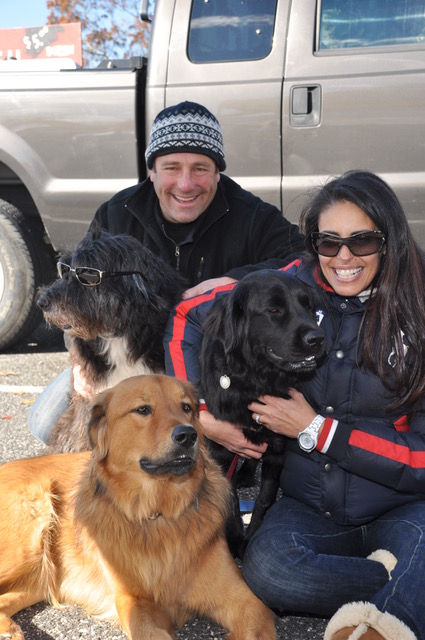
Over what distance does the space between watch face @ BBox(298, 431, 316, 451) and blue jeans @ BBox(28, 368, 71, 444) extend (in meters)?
1.83

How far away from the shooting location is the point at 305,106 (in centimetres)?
486

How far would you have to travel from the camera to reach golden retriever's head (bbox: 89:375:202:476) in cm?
266

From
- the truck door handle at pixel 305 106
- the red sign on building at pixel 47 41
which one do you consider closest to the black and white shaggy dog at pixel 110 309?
the truck door handle at pixel 305 106

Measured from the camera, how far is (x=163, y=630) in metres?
2.54

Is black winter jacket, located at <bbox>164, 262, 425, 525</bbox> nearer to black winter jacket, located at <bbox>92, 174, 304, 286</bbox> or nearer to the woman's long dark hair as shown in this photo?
the woman's long dark hair

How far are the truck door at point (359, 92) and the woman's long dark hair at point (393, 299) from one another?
1.84 m

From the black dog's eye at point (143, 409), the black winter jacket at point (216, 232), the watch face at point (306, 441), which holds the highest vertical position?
the black winter jacket at point (216, 232)

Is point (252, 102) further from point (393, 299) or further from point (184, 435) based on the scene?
point (184, 435)

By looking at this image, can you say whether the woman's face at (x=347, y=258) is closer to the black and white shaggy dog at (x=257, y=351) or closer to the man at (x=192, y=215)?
the black and white shaggy dog at (x=257, y=351)

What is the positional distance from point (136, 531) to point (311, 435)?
2.51ft

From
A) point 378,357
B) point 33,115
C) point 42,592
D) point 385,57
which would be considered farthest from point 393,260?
point 33,115

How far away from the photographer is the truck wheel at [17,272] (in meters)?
5.93

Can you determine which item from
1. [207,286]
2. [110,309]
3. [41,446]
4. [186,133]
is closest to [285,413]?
[207,286]

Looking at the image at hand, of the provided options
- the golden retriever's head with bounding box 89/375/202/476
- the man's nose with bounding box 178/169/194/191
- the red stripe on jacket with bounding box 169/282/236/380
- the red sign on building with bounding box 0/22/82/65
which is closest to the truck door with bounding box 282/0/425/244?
the man's nose with bounding box 178/169/194/191
